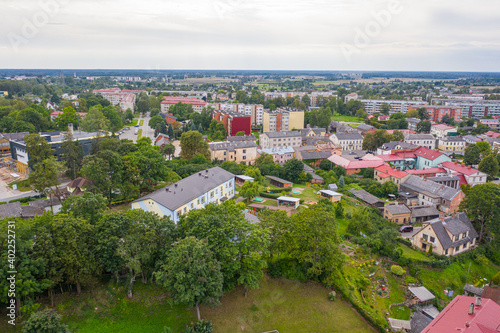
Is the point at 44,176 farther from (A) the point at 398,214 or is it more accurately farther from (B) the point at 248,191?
(A) the point at 398,214

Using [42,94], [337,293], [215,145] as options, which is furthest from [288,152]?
[42,94]

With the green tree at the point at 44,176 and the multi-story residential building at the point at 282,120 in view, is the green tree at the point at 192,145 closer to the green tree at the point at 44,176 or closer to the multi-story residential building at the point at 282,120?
the green tree at the point at 44,176

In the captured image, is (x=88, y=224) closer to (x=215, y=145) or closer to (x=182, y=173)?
(x=182, y=173)

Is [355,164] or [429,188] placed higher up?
[355,164]

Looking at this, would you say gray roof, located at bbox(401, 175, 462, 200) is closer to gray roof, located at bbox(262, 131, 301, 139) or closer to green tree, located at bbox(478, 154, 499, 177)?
green tree, located at bbox(478, 154, 499, 177)

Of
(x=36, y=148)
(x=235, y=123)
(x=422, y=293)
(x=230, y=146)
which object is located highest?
(x=235, y=123)

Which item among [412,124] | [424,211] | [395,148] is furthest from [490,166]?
[412,124]
